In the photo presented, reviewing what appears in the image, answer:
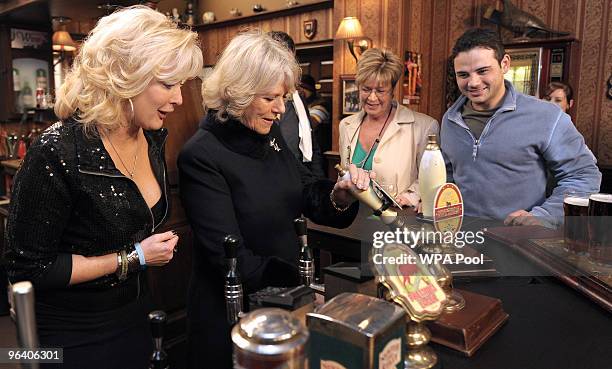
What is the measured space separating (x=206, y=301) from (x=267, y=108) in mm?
643

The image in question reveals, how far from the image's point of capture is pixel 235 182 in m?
1.52

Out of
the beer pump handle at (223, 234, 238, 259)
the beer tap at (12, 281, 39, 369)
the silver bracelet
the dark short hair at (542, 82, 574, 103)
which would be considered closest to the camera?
the beer tap at (12, 281, 39, 369)

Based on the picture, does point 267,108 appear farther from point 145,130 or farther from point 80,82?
point 80,82

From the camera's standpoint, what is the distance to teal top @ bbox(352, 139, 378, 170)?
2.96 m

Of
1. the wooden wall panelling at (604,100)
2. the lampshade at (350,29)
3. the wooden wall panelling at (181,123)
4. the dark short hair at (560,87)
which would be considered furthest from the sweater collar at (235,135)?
the wooden wall panelling at (604,100)

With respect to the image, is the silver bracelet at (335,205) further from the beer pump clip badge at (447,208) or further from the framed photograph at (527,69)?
the framed photograph at (527,69)

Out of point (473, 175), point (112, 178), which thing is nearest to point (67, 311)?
point (112, 178)

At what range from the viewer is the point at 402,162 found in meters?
2.91

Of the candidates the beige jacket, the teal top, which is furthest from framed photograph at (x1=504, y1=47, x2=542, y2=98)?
the teal top

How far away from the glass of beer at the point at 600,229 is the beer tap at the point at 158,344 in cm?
111

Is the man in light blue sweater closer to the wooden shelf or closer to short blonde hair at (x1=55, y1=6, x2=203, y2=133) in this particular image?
short blonde hair at (x1=55, y1=6, x2=203, y2=133)

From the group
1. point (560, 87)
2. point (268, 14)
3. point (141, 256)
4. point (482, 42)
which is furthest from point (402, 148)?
point (268, 14)

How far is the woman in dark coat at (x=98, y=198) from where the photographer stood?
4.11 ft

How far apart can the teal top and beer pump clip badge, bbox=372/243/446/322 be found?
1.97m
